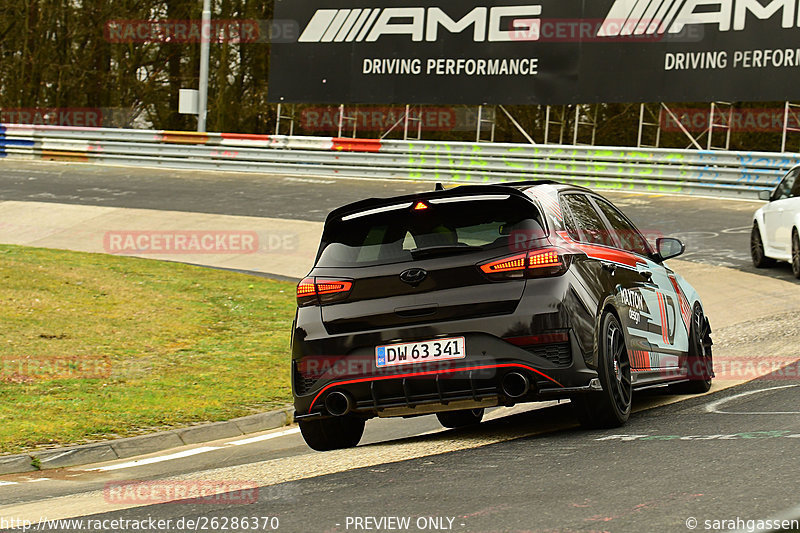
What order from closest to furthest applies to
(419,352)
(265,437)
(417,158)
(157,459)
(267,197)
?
1. (419,352)
2. (157,459)
3. (265,437)
4. (267,197)
5. (417,158)

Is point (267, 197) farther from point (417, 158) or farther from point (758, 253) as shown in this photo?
point (758, 253)

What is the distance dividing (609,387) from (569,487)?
152cm

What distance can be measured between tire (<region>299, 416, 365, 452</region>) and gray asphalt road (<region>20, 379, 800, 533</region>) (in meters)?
1.06

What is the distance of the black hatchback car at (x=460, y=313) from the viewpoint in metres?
6.79

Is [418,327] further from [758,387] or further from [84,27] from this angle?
[84,27]

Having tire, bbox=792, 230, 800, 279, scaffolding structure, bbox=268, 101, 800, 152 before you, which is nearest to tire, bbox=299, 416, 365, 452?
tire, bbox=792, 230, 800, 279

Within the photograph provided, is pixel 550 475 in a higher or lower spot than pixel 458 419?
higher

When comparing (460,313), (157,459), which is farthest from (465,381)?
(157,459)

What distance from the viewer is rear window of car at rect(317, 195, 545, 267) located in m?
6.98

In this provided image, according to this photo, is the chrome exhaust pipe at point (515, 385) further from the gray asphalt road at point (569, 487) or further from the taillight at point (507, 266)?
the taillight at point (507, 266)

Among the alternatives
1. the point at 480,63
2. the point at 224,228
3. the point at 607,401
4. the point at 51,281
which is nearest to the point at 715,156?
the point at 480,63

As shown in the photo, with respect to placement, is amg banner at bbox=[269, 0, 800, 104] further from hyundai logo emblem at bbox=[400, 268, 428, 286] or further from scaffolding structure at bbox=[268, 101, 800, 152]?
hyundai logo emblem at bbox=[400, 268, 428, 286]

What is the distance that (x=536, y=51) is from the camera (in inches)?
1097

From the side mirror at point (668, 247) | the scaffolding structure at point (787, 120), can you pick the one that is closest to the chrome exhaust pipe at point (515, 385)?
the side mirror at point (668, 247)
